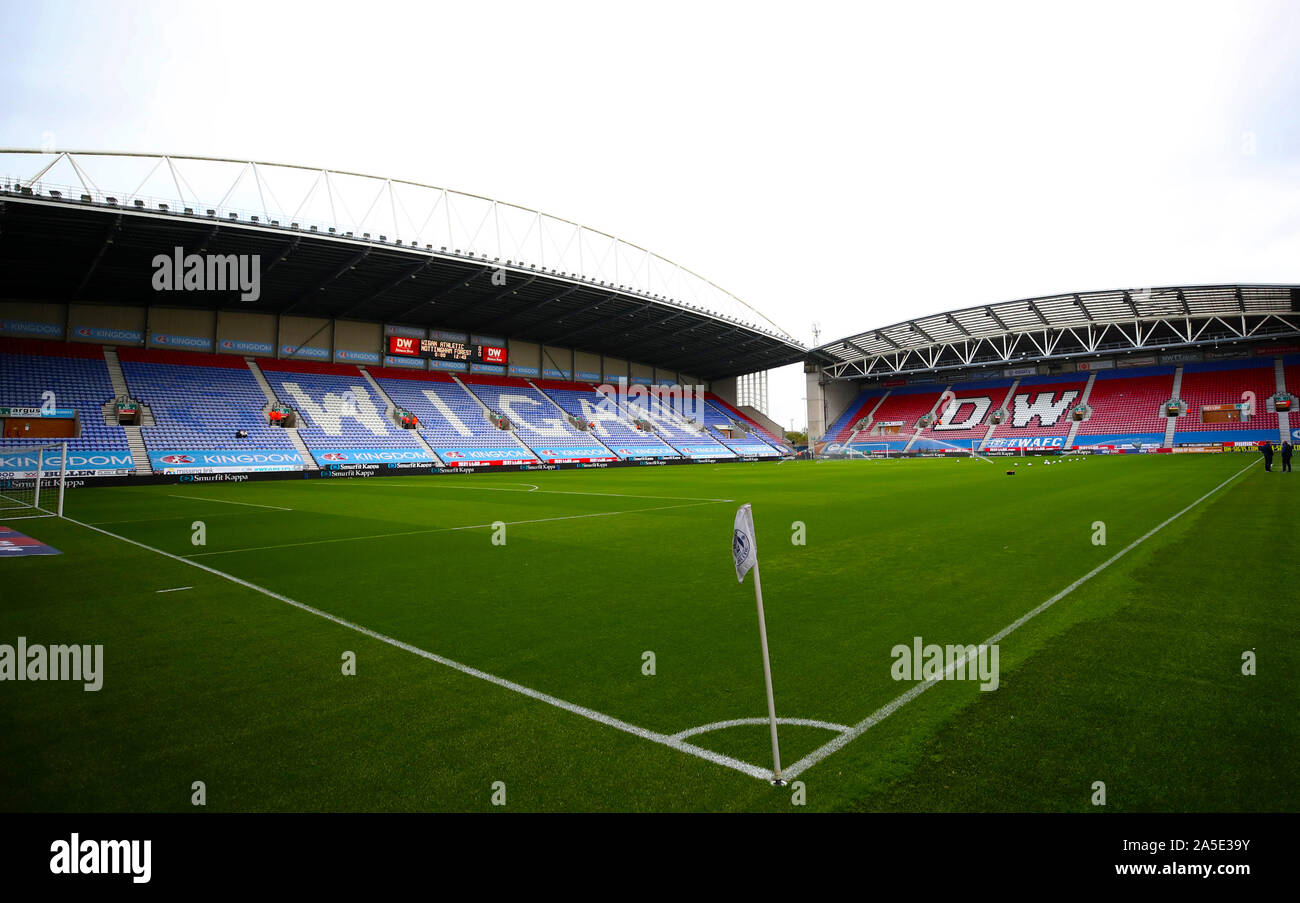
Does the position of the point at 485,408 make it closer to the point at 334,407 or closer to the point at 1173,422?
the point at 334,407

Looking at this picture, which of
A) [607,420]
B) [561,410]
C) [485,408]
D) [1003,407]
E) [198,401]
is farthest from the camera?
[1003,407]

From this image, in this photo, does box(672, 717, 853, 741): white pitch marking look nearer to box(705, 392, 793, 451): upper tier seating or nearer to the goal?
the goal

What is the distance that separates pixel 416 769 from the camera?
3.40m

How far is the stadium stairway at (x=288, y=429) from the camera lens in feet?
120

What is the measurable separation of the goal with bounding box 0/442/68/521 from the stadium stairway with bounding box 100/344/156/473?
120 inches

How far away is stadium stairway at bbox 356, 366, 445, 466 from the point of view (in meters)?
42.1

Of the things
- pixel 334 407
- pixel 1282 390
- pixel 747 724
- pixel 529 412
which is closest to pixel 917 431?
pixel 1282 390

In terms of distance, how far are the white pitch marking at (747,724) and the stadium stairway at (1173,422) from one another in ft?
211

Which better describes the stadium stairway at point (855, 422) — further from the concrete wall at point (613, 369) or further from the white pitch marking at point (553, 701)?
the white pitch marking at point (553, 701)

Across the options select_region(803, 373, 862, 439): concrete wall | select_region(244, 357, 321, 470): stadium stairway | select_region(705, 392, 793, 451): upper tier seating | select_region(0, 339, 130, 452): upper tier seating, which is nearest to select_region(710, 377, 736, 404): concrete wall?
select_region(705, 392, 793, 451): upper tier seating

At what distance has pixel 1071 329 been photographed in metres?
57.5

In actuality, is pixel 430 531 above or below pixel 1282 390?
below

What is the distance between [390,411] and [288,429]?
296 inches
